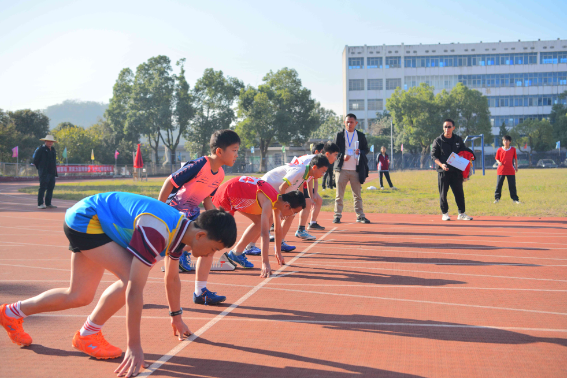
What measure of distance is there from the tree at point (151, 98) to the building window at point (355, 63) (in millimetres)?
39168

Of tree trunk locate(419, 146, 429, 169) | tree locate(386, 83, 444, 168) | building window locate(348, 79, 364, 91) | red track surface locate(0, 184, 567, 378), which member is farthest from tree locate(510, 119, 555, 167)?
red track surface locate(0, 184, 567, 378)

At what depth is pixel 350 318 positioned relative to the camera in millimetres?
4125

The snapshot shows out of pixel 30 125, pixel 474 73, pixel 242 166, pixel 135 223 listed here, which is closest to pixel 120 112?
pixel 30 125

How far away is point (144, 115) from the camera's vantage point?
57500 mm

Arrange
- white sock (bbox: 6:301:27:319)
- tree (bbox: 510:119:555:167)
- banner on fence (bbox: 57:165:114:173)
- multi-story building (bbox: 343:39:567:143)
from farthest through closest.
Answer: multi-story building (bbox: 343:39:567:143)
tree (bbox: 510:119:555:167)
banner on fence (bbox: 57:165:114:173)
white sock (bbox: 6:301:27:319)

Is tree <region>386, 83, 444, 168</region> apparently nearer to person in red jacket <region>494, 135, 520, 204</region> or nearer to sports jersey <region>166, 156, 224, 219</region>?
person in red jacket <region>494, 135, 520, 204</region>

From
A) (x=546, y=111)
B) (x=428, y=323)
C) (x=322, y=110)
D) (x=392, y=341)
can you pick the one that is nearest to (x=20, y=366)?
(x=392, y=341)

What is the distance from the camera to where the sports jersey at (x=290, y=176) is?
20.8ft

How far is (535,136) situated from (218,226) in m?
77.4

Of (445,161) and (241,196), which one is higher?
(445,161)

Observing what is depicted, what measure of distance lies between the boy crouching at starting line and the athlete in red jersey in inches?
85.2

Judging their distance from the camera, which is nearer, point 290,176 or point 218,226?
point 218,226

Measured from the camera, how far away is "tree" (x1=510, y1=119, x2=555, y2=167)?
69738mm

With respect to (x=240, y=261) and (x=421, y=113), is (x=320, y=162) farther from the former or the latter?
(x=421, y=113)
